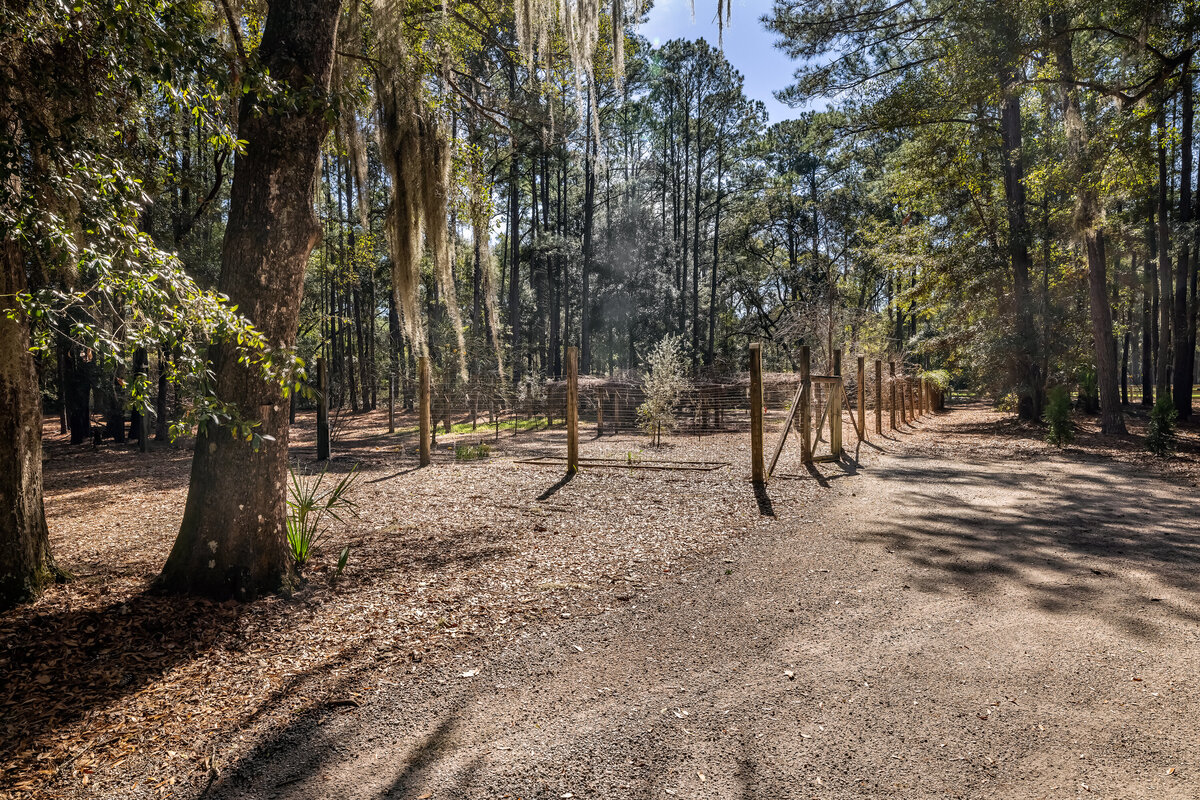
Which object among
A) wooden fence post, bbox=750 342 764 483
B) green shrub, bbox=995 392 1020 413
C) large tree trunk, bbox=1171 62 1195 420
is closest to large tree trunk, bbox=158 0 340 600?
wooden fence post, bbox=750 342 764 483

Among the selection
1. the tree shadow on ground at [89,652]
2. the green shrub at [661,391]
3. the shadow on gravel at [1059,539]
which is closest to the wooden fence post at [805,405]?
the shadow on gravel at [1059,539]

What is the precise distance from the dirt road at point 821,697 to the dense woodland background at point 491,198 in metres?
1.56

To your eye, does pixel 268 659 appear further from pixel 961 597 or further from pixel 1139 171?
pixel 1139 171

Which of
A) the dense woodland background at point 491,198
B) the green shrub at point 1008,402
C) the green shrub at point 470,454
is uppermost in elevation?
the dense woodland background at point 491,198

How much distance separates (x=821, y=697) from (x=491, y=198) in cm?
1005

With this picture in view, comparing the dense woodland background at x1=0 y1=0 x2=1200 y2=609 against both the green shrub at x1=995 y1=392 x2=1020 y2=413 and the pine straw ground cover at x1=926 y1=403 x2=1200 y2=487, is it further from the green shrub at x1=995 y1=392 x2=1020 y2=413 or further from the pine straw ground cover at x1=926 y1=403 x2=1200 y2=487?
the pine straw ground cover at x1=926 y1=403 x2=1200 y2=487

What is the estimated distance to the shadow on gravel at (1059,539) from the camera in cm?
382

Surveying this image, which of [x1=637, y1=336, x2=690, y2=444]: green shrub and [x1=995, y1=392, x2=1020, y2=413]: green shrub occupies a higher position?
[x1=637, y1=336, x2=690, y2=444]: green shrub

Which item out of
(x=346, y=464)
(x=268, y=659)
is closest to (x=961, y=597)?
(x=268, y=659)

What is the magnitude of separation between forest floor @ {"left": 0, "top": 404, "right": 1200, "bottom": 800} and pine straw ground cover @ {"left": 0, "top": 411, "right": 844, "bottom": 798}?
0.02m

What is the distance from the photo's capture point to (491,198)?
10922 millimetres

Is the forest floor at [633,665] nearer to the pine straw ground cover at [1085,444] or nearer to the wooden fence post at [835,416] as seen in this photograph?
the pine straw ground cover at [1085,444]

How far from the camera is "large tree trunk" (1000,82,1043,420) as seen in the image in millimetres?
14312

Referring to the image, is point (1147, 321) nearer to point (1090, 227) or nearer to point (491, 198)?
point (1090, 227)
